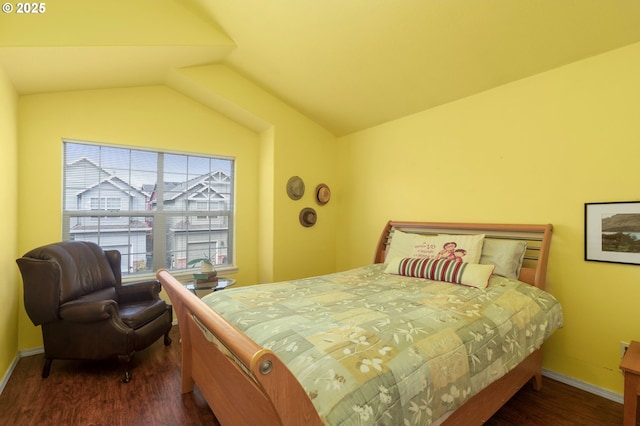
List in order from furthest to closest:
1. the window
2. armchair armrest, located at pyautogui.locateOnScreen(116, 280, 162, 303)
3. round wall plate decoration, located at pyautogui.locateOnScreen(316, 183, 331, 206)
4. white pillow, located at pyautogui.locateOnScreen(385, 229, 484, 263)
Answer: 1. round wall plate decoration, located at pyautogui.locateOnScreen(316, 183, 331, 206)
2. the window
3. armchair armrest, located at pyautogui.locateOnScreen(116, 280, 162, 303)
4. white pillow, located at pyautogui.locateOnScreen(385, 229, 484, 263)

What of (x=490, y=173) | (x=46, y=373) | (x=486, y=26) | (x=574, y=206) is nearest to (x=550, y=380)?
(x=574, y=206)

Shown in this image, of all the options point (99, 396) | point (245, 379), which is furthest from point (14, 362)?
point (245, 379)

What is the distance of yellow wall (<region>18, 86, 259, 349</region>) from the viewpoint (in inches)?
103

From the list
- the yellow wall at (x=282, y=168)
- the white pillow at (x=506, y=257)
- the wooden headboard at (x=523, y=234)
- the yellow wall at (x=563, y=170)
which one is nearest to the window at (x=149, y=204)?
the yellow wall at (x=282, y=168)

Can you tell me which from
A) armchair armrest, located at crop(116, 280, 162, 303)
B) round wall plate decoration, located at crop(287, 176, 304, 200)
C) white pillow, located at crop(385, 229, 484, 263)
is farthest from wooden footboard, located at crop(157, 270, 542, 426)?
round wall plate decoration, located at crop(287, 176, 304, 200)

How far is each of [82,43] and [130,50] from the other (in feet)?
1.04

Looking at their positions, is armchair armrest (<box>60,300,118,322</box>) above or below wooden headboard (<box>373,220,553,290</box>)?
below

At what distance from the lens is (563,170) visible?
227cm

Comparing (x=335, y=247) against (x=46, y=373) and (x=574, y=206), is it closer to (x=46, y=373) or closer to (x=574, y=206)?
(x=574, y=206)

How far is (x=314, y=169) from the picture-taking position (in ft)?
13.1

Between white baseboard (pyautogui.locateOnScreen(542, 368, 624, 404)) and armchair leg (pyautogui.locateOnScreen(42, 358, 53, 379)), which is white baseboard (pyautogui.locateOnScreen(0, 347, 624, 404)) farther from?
armchair leg (pyautogui.locateOnScreen(42, 358, 53, 379))

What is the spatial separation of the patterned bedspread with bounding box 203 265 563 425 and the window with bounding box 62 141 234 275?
185 cm

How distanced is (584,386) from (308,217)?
9.65 feet

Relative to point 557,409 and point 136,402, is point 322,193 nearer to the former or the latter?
point 136,402
